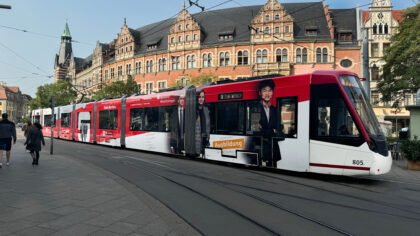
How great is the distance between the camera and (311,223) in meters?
4.30

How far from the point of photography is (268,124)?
8.69 meters

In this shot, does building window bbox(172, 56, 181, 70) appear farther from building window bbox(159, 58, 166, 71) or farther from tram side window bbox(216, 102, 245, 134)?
tram side window bbox(216, 102, 245, 134)

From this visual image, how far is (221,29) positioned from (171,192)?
123ft

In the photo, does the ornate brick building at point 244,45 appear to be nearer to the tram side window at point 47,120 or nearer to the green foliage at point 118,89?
the green foliage at point 118,89

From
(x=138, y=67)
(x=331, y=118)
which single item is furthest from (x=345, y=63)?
(x=331, y=118)

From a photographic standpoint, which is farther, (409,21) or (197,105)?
(409,21)

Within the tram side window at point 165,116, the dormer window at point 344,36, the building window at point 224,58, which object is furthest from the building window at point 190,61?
the tram side window at point 165,116

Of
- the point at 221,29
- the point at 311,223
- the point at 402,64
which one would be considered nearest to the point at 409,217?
the point at 311,223

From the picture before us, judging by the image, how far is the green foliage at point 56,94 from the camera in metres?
53.1

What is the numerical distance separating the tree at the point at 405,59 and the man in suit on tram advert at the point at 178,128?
46.7 ft

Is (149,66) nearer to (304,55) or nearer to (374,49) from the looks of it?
(304,55)

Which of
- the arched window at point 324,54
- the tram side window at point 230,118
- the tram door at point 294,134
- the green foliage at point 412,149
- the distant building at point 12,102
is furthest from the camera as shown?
the distant building at point 12,102

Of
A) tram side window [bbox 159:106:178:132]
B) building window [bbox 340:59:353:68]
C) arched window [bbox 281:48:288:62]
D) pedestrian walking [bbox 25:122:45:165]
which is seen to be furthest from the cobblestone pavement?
building window [bbox 340:59:353:68]

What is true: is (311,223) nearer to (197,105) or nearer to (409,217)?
(409,217)
